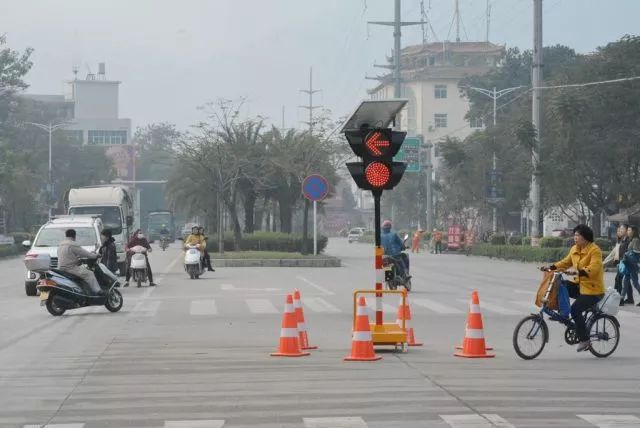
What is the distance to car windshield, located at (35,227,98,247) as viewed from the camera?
Result: 105 ft

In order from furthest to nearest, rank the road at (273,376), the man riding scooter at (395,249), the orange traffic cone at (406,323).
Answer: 1. the man riding scooter at (395,249)
2. the orange traffic cone at (406,323)
3. the road at (273,376)

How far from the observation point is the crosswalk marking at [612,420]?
394 inches

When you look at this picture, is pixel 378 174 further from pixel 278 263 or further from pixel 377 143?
pixel 278 263

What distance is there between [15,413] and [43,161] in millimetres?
112880

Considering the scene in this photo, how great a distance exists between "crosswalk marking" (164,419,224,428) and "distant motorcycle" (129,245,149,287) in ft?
77.0

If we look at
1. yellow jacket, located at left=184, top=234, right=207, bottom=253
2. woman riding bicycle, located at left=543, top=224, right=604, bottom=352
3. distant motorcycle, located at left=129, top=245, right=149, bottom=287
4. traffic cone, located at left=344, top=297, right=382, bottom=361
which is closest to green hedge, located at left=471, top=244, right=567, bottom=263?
yellow jacket, located at left=184, top=234, right=207, bottom=253

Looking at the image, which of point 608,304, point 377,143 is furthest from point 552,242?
point 377,143

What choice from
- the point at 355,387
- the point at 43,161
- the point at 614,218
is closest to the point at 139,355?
the point at 355,387

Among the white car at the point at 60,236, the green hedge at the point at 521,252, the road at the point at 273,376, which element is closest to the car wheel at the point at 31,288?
the white car at the point at 60,236

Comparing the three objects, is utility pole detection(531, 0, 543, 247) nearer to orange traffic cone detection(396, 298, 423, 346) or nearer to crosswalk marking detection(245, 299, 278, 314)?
crosswalk marking detection(245, 299, 278, 314)

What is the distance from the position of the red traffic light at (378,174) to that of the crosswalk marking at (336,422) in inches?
222

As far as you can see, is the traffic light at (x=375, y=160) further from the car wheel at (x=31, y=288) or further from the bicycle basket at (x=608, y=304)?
the car wheel at (x=31, y=288)

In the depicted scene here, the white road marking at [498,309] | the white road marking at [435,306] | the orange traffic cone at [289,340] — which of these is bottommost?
the white road marking at [435,306]

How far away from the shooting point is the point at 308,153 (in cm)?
6775
